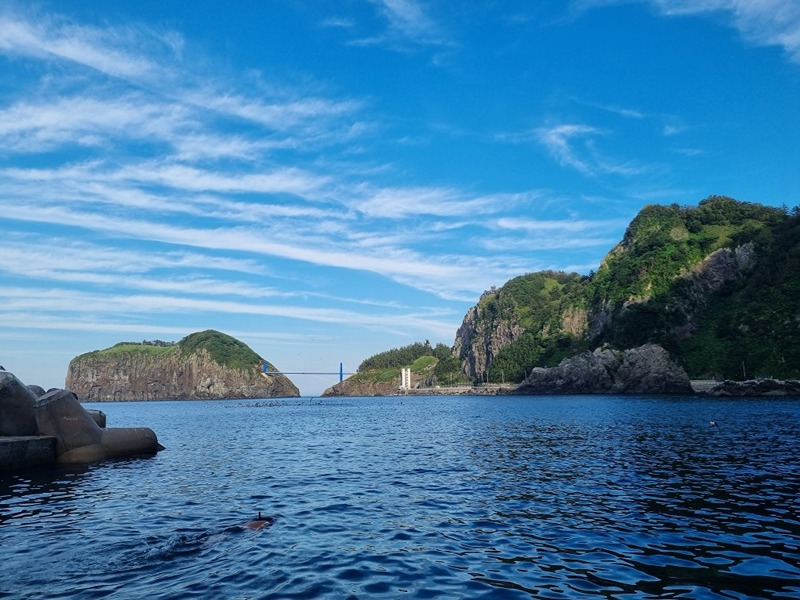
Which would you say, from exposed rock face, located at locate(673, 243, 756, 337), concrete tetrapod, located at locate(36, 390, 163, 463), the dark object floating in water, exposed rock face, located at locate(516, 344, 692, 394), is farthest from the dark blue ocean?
exposed rock face, located at locate(673, 243, 756, 337)

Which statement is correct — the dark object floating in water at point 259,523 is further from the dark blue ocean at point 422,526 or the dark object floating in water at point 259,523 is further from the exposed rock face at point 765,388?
the exposed rock face at point 765,388

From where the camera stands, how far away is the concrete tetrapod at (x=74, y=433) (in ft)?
119

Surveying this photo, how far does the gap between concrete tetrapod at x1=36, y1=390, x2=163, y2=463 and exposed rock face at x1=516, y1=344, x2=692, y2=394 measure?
147332 mm

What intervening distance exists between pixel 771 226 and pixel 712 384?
83027 mm

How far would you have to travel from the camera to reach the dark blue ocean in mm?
13195

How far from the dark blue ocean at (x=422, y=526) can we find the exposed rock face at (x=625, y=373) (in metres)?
132

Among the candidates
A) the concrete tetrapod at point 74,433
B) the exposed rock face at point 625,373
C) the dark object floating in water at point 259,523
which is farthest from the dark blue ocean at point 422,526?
the exposed rock face at point 625,373

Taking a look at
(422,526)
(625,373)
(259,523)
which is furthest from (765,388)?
(259,523)

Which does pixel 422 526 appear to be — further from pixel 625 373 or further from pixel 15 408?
pixel 625 373

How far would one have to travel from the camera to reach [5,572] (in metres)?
14.8

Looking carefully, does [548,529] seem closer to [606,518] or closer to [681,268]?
[606,518]

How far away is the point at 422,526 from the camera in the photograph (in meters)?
19.0

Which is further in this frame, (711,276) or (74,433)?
(711,276)

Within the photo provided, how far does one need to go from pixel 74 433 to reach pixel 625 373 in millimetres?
164381
